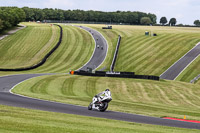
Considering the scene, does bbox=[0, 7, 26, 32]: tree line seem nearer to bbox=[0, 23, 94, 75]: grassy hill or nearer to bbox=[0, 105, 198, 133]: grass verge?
bbox=[0, 23, 94, 75]: grassy hill

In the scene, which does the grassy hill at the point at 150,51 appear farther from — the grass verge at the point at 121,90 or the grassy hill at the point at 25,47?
the grassy hill at the point at 25,47

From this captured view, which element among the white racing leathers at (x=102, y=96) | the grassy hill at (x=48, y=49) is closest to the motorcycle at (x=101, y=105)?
the white racing leathers at (x=102, y=96)

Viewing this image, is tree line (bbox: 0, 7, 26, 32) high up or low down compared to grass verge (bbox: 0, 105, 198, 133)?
up

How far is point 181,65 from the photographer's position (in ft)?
248

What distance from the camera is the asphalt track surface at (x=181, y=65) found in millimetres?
68562

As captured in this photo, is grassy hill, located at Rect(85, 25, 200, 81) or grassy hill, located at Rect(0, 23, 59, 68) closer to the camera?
grassy hill, located at Rect(85, 25, 200, 81)

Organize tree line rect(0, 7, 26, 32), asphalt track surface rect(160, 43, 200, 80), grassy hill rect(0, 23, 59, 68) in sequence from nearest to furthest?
asphalt track surface rect(160, 43, 200, 80)
grassy hill rect(0, 23, 59, 68)
tree line rect(0, 7, 26, 32)

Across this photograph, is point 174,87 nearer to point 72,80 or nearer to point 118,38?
point 72,80

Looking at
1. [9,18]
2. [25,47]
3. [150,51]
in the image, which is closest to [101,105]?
[150,51]

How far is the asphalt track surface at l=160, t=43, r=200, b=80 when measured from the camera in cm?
6856

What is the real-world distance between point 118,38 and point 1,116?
9329 centimetres

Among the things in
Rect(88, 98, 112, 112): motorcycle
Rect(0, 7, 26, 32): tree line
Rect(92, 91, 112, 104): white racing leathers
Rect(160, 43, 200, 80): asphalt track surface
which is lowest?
Rect(160, 43, 200, 80): asphalt track surface

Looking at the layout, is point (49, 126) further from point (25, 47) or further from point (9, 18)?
point (9, 18)

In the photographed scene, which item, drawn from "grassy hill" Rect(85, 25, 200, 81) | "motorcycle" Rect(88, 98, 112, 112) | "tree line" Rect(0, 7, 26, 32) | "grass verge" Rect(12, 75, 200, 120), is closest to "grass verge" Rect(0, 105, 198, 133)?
"motorcycle" Rect(88, 98, 112, 112)
